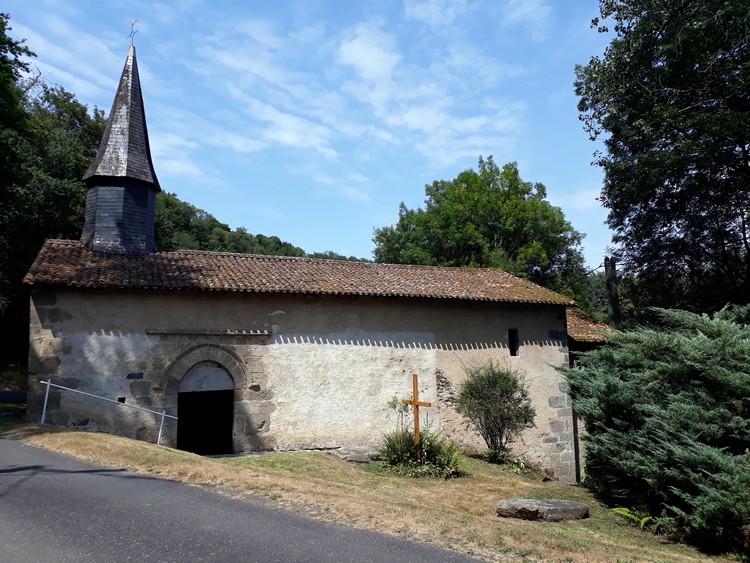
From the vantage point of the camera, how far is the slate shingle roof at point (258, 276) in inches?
483

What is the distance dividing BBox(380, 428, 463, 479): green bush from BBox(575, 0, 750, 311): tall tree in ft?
32.5

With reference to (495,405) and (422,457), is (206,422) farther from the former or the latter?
(495,405)

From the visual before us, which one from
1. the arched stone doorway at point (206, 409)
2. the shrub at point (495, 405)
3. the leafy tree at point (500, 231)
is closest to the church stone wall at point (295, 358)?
the arched stone doorway at point (206, 409)

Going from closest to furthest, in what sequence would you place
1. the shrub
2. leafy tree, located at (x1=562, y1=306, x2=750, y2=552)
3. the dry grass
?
the dry grass
leafy tree, located at (x1=562, y1=306, x2=750, y2=552)
the shrub

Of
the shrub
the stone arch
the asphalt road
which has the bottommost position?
the asphalt road

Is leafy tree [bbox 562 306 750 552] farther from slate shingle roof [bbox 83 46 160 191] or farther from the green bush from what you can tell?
slate shingle roof [bbox 83 46 160 191]

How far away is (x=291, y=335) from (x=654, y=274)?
614 inches

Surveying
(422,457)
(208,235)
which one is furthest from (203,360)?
(208,235)

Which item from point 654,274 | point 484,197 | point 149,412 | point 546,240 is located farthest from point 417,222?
point 149,412

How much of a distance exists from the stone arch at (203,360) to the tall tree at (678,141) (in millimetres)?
11751

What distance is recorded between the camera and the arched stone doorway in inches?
500

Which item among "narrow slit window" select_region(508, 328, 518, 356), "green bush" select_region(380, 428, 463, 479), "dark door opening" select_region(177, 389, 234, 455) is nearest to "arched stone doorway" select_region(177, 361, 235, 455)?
"dark door opening" select_region(177, 389, 234, 455)

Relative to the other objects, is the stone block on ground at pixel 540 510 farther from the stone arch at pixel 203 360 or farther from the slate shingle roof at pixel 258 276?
the stone arch at pixel 203 360

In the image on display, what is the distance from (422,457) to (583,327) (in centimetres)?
882
